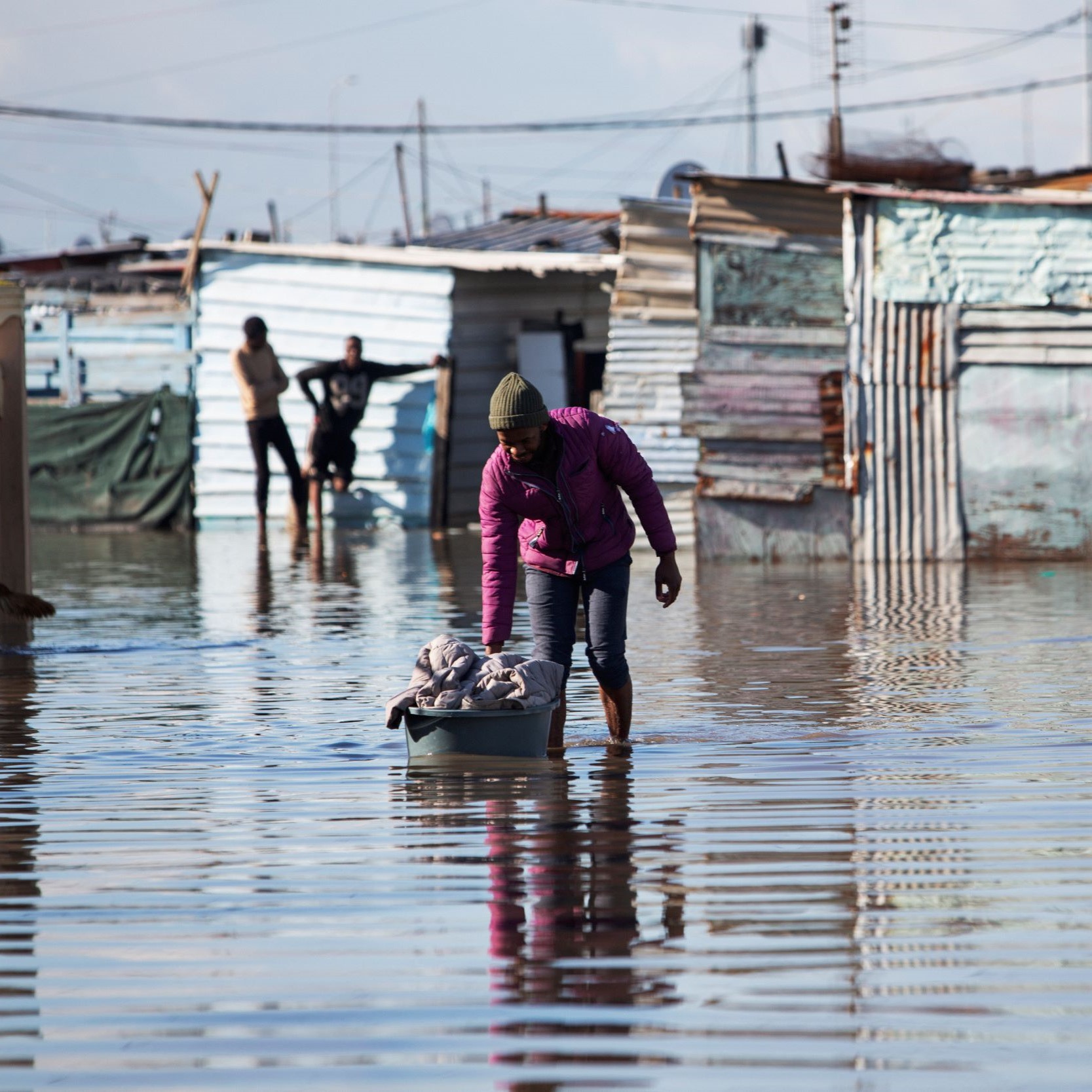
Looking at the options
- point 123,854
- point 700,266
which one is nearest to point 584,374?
point 700,266

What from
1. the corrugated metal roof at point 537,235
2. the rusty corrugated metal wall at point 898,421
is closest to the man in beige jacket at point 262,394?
the corrugated metal roof at point 537,235

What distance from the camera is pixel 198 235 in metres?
23.9

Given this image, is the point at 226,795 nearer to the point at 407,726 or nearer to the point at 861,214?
the point at 407,726

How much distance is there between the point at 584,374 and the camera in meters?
25.7

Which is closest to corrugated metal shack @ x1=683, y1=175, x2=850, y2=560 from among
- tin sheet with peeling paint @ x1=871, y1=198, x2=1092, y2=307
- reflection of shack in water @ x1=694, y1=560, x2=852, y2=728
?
tin sheet with peeling paint @ x1=871, y1=198, x2=1092, y2=307

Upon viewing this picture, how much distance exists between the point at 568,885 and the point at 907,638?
642 centimetres

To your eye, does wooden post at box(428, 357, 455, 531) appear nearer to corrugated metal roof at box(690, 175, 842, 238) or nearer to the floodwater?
corrugated metal roof at box(690, 175, 842, 238)

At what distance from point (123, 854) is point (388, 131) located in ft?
104

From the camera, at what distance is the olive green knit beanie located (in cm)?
675

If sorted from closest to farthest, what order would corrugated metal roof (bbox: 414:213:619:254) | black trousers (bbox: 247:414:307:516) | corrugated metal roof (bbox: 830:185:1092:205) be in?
corrugated metal roof (bbox: 830:185:1092:205), black trousers (bbox: 247:414:307:516), corrugated metal roof (bbox: 414:213:619:254)

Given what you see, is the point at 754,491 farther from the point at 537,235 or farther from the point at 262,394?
the point at 537,235

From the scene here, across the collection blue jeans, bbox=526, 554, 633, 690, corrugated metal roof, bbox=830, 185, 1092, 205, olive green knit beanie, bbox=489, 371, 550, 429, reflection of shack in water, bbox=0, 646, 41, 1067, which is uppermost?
corrugated metal roof, bbox=830, 185, 1092, 205

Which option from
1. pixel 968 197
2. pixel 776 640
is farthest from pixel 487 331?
pixel 776 640

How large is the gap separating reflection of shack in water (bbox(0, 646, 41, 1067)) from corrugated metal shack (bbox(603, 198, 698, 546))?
37.1 ft
